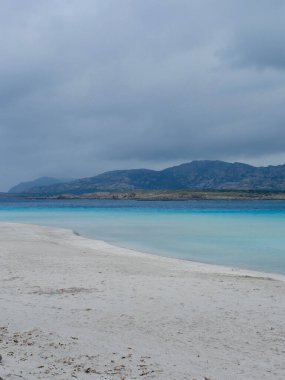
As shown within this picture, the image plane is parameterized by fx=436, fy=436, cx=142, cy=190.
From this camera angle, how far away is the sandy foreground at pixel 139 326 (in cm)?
636

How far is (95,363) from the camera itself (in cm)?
652

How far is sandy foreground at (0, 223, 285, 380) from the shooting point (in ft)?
20.9

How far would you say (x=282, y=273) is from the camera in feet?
57.3

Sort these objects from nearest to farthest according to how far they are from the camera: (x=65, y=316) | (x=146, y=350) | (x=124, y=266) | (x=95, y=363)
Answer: (x=95, y=363), (x=146, y=350), (x=65, y=316), (x=124, y=266)

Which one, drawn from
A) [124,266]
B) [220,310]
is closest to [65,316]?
[220,310]

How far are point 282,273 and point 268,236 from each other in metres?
18.4

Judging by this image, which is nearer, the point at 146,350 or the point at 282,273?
the point at 146,350

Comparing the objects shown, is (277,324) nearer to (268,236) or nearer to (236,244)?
(236,244)

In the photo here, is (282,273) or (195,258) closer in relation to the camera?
(282,273)

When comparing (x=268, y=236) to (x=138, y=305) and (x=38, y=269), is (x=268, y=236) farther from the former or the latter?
(x=138, y=305)

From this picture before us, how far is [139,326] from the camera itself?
27.7 feet

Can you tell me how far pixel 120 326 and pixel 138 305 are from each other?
1.59m

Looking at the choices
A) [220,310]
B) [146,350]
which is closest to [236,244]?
[220,310]

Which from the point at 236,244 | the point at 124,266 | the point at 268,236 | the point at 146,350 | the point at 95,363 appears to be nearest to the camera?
the point at 95,363
